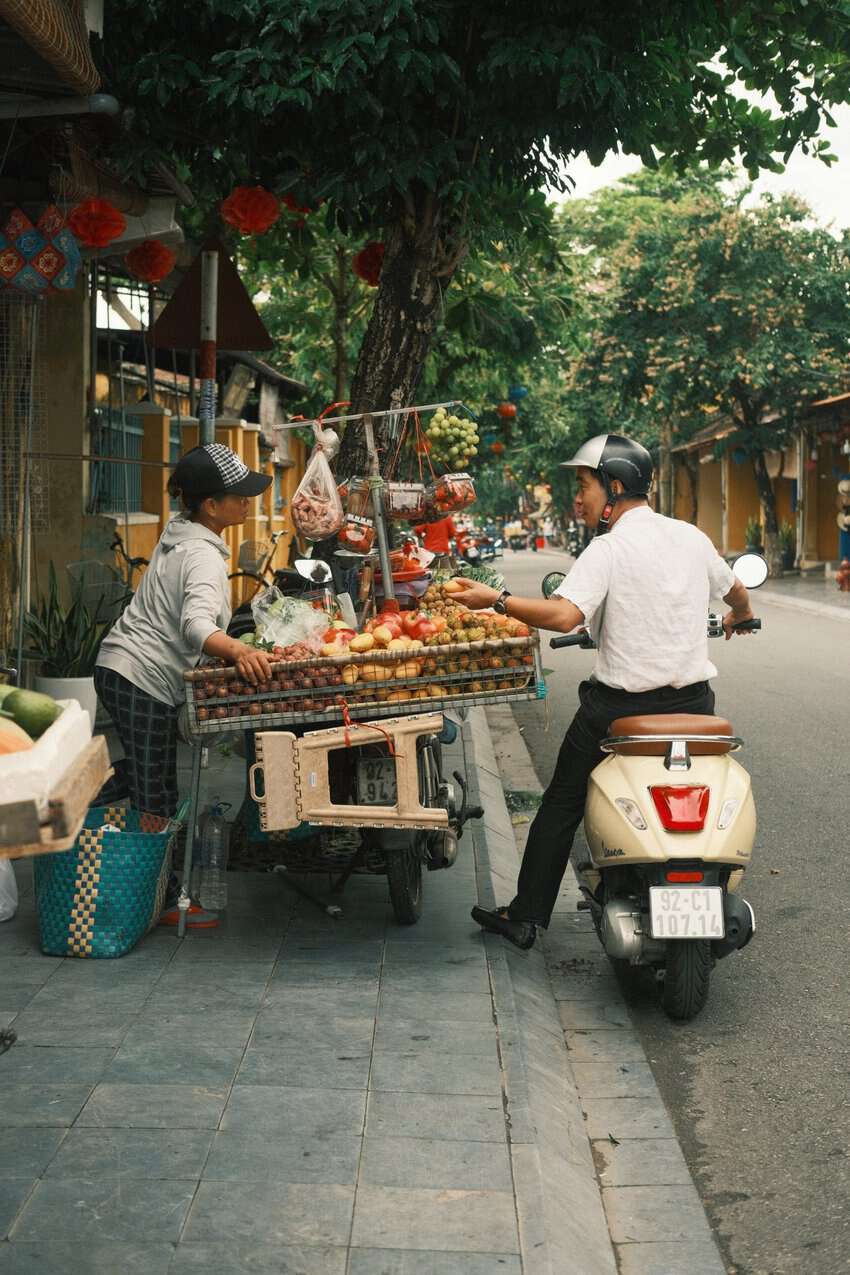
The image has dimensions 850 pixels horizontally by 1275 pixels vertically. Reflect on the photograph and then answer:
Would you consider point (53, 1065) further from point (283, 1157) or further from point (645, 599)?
point (645, 599)

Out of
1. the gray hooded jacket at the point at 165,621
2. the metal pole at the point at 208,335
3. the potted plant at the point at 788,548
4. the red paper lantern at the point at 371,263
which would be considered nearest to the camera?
the gray hooded jacket at the point at 165,621

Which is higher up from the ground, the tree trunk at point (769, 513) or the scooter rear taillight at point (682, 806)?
the tree trunk at point (769, 513)

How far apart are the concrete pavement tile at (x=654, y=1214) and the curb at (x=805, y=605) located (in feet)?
63.6

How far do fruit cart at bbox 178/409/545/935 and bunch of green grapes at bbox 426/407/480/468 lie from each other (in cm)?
139

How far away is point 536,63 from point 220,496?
3.41 meters

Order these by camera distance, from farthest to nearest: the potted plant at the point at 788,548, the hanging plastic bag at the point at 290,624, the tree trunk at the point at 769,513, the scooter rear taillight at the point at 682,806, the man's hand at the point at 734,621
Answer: the potted plant at the point at 788,548 → the tree trunk at the point at 769,513 → the man's hand at the point at 734,621 → the hanging plastic bag at the point at 290,624 → the scooter rear taillight at the point at 682,806

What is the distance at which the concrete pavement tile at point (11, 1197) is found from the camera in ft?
10.2

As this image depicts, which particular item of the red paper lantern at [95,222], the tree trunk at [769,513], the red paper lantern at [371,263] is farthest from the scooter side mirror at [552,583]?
the tree trunk at [769,513]

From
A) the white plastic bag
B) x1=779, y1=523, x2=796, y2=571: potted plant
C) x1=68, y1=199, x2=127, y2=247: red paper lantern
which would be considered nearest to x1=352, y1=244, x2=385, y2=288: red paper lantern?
x1=68, y1=199, x2=127, y2=247: red paper lantern

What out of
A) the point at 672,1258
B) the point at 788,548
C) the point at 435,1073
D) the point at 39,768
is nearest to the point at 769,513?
the point at 788,548

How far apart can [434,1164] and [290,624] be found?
2.14 metres

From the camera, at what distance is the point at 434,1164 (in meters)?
3.49

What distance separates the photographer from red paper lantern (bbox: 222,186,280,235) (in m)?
8.80

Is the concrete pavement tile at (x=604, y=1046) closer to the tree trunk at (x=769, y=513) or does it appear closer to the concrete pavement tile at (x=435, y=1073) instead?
the concrete pavement tile at (x=435, y=1073)
